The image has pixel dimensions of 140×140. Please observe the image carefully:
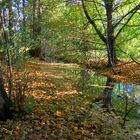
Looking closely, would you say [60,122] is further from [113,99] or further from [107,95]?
[107,95]

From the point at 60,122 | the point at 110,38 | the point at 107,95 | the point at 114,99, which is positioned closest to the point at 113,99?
the point at 114,99

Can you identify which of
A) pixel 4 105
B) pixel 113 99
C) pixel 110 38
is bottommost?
pixel 113 99

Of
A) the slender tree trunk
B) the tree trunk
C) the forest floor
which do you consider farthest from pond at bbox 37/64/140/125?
the slender tree trunk

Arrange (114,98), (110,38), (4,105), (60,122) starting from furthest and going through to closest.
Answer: (110,38)
(114,98)
(60,122)
(4,105)

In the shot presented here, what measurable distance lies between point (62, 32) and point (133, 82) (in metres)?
3.61

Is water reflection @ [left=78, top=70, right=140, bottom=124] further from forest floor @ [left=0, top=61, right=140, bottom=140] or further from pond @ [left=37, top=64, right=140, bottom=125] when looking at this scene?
forest floor @ [left=0, top=61, right=140, bottom=140]

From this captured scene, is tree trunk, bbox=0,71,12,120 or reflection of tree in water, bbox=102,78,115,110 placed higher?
tree trunk, bbox=0,71,12,120

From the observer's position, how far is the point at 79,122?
6176 mm

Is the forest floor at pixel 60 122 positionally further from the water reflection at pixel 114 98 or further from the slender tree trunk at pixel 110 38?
the slender tree trunk at pixel 110 38

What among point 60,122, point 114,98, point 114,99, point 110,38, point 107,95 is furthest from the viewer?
point 110,38

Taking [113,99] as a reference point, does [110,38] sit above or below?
above

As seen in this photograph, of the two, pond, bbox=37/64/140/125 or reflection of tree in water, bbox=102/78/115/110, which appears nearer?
pond, bbox=37/64/140/125

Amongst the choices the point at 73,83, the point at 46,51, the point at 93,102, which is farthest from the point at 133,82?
the point at 46,51

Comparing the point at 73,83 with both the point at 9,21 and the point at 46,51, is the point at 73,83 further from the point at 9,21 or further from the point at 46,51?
the point at 46,51
